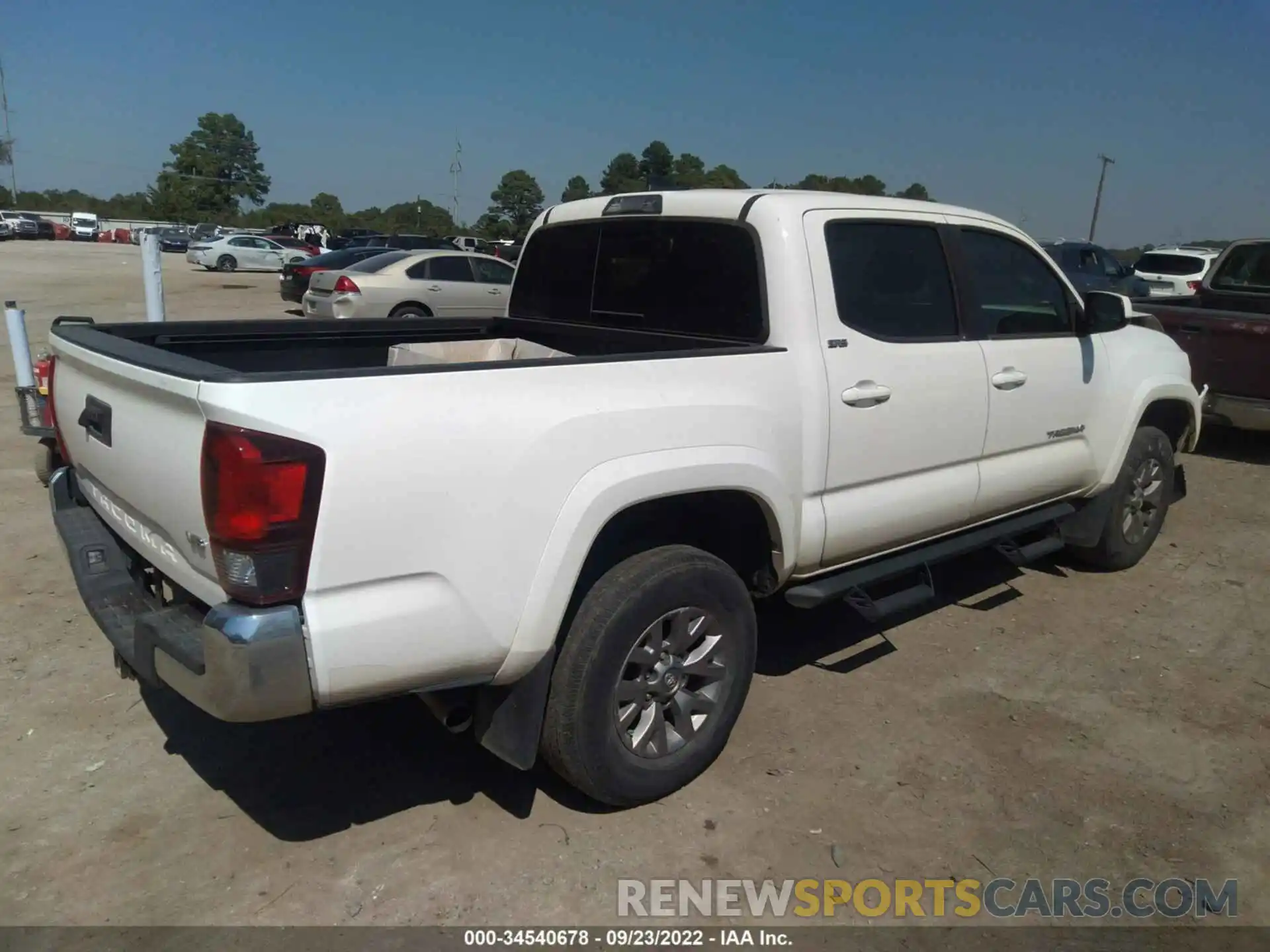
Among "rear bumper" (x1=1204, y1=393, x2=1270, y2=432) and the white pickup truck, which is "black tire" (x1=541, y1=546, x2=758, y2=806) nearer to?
the white pickup truck

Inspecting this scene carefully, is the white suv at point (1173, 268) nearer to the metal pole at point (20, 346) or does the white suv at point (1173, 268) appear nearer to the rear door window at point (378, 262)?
the rear door window at point (378, 262)

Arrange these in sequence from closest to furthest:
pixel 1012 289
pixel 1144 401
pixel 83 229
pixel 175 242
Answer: pixel 1012 289 < pixel 1144 401 < pixel 175 242 < pixel 83 229

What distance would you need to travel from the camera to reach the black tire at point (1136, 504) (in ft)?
17.4

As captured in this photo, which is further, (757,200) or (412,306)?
(412,306)

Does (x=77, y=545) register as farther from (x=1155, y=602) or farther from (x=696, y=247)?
(x=1155, y=602)

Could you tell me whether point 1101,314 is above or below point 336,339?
above

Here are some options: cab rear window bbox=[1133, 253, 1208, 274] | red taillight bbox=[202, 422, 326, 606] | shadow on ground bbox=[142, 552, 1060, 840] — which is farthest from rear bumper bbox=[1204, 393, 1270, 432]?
cab rear window bbox=[1133, 253, 1208, 274]

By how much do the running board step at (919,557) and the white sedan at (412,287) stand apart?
10.9 metres

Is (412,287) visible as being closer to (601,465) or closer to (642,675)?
(642,675)

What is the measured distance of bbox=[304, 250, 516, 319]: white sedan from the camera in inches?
569

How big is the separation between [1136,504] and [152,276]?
6931 mm

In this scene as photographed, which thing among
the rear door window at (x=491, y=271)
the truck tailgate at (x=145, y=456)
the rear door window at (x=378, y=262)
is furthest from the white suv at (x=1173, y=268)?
the truck tailgate at (x=145, y=456)

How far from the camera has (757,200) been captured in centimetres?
357

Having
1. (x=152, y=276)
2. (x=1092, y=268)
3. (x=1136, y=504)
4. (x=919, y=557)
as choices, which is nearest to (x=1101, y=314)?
(x=1136, y=504)
